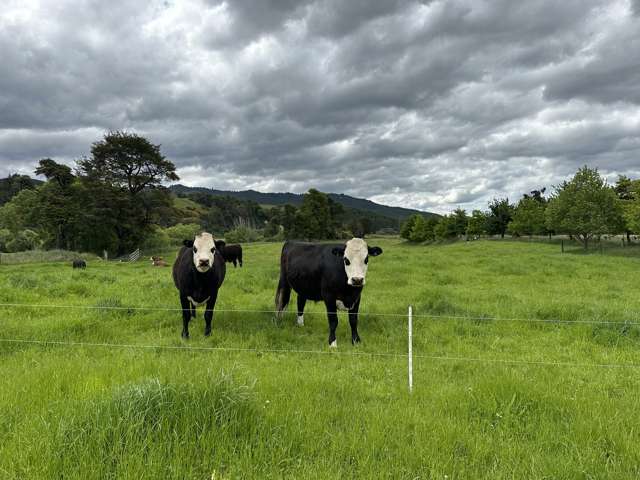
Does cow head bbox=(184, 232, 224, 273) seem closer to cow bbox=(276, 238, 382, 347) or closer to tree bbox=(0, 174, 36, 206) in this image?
cow bbox=(276, 238, 382, 347)

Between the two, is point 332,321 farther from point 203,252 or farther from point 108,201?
point 108,201

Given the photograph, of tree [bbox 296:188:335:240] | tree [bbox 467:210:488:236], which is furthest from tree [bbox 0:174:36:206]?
tree [bbox 467:210:488:236]

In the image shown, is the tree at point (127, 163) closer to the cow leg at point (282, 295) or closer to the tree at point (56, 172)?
the tree at point (56, 172)

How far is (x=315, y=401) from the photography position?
4141 millimetres

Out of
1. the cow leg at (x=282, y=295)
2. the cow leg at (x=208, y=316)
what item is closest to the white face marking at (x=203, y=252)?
the cow leg at (x=208, y=316)

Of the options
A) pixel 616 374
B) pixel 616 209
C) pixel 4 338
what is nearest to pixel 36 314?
pixel 4 338

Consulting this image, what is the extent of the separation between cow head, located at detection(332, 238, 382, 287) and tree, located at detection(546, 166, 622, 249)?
1542 inches

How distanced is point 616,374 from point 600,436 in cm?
276

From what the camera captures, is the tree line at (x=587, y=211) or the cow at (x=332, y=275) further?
the tree line at (x=587, y=211)

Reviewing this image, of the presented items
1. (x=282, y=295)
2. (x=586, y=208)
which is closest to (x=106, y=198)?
(x=282, y=295)

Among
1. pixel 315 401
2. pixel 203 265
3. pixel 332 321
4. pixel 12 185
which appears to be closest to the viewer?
pixel 315 401

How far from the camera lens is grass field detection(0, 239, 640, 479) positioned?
114 inches

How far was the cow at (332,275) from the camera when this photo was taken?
753 centimetres

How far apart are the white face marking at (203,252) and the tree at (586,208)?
41.0 metres
